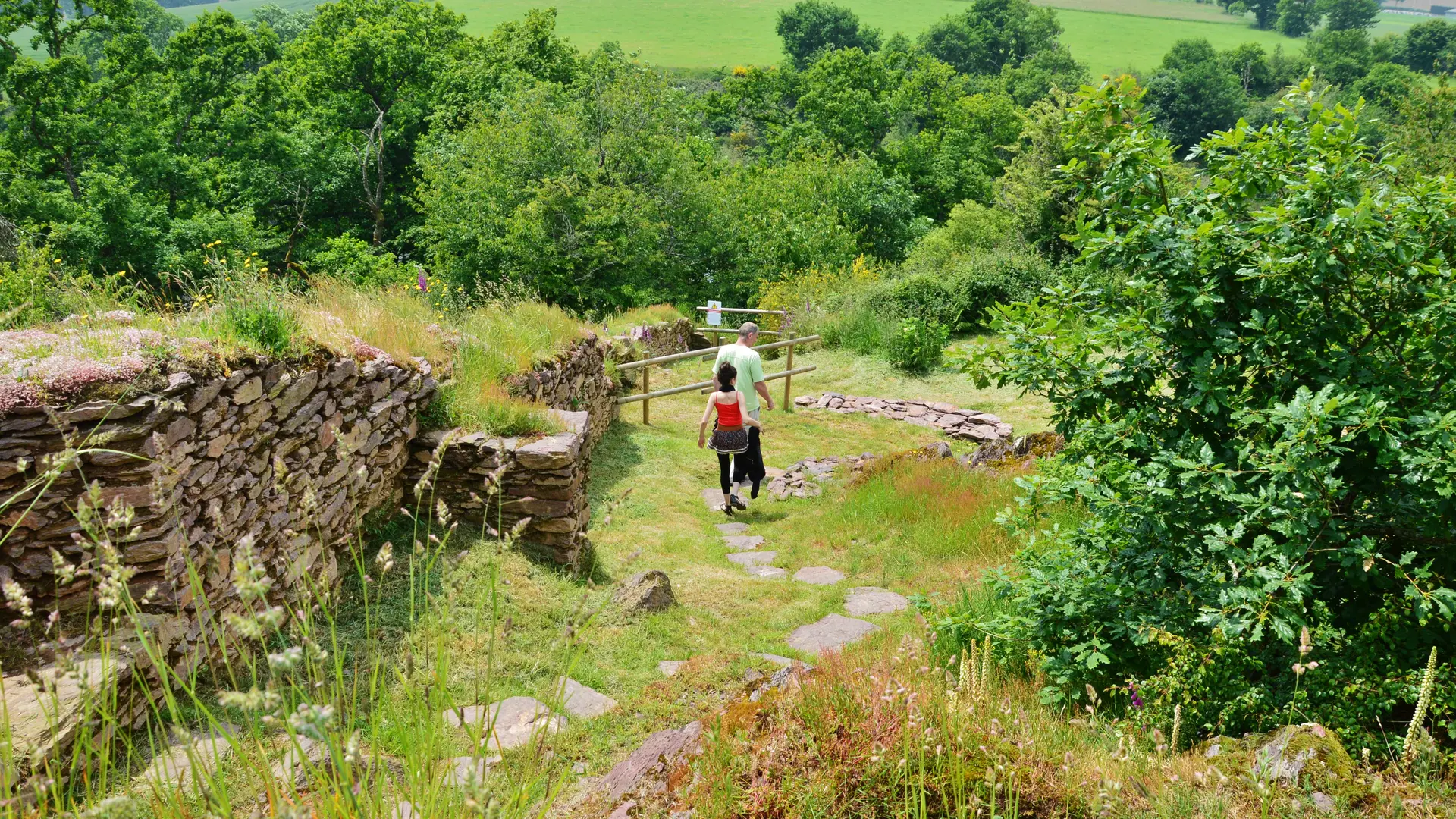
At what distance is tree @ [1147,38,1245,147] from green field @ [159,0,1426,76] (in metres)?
7.64

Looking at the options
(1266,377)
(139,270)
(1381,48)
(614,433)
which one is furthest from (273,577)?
(1381,48)

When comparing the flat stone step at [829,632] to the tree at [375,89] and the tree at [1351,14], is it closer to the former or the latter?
the tree at [375,89]

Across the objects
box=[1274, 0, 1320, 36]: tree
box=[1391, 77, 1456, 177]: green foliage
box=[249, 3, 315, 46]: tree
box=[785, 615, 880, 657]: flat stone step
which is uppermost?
box=[1274, 0, 1320, 36]: tree

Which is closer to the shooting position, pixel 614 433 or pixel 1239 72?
pixel 614 433

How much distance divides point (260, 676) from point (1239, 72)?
3752 inches

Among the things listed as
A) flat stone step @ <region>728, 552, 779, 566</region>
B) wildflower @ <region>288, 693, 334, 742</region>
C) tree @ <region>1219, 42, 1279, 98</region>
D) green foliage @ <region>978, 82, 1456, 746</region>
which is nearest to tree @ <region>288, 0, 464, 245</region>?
flat stone step @ <region>728, 552, 779, 566</region>

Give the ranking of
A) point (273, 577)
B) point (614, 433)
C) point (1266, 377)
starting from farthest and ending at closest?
point (614, 433) → point (273, 577) → point (1266, 377)

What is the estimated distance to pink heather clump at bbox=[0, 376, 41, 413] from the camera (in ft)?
11.4

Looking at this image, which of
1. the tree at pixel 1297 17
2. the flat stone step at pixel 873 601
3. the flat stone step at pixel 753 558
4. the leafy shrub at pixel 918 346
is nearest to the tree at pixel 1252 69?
the tree at pixel 1297 17

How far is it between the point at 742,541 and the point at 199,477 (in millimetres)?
4657

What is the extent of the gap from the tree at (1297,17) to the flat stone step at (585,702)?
12176 cm

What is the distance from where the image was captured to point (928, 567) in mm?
6789

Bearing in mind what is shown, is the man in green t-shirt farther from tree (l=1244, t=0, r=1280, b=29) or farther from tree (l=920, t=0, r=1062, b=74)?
tree (l=1244, t=0, r=1280, b=29)

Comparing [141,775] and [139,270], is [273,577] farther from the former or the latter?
[139,270]
